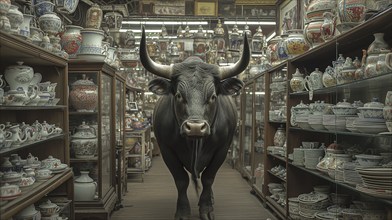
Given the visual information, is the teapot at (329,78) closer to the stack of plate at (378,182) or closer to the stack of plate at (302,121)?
the stack of plate at (302,121)

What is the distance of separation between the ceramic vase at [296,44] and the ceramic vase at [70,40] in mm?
1926

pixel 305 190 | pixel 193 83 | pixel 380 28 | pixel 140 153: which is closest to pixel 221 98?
pixel 193 83

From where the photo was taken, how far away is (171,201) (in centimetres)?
459

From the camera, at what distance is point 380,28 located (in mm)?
2143

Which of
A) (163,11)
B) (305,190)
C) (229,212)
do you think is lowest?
(229,212)

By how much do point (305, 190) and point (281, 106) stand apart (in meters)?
0.95

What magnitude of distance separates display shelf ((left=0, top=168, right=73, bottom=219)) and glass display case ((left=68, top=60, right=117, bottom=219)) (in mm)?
548

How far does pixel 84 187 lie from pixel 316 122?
2.13 meters

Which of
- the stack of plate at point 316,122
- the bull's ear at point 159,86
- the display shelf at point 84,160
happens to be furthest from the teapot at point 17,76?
the stack of plate at point 316,122

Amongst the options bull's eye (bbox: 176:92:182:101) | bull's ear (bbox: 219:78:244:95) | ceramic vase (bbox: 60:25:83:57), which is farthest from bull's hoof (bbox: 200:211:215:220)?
ceramic vase (bbox: 60:25:83:57)

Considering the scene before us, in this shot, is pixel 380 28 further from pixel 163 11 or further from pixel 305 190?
pixel 163 11

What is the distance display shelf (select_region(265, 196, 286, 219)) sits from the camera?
3598 millimetres

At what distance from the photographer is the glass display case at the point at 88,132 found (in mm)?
3467

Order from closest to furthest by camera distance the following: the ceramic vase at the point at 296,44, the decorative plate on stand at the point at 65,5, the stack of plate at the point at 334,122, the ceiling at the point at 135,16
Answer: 1. the stack of plate at the point at 334,122
2. the decorative plate on stand at the point at 65,5
3. the ceramic vase at the point at 296,44
4. the ceiling at the point at 135,16
